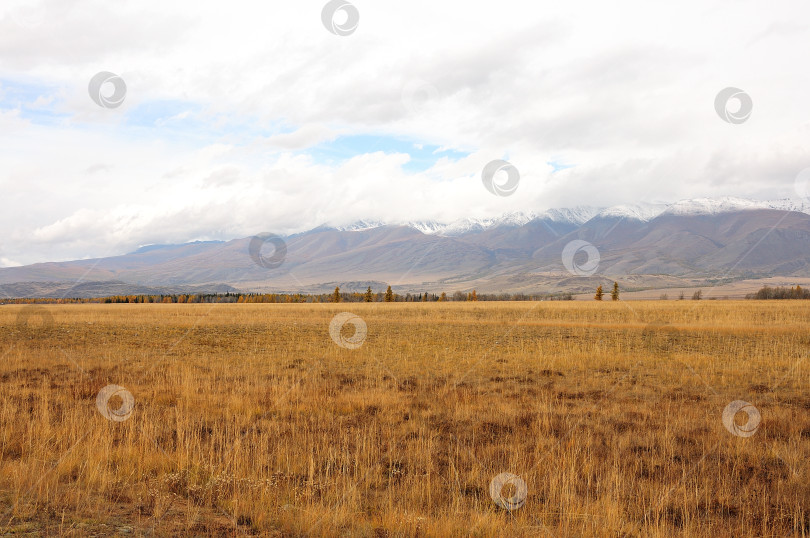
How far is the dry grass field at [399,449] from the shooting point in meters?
5.53

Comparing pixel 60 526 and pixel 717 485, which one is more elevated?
pixel 60 526

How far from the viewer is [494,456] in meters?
7.80

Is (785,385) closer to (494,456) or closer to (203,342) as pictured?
(494,456)

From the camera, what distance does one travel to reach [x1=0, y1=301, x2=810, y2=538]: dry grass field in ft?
18.1

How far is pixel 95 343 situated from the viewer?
77.6ft

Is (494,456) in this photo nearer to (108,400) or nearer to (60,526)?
(60,526)

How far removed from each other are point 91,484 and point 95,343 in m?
20.7

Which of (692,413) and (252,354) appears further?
(252,354)

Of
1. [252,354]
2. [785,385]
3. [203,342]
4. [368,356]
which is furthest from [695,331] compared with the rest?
[203,342]

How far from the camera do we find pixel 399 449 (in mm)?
8062

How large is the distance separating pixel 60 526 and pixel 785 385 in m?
17.0

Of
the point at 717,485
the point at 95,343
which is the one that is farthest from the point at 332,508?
the point at 95,343

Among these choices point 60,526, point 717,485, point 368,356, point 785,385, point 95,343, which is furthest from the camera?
point 95,343

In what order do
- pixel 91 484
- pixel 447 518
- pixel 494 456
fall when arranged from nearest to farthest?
pixel 447 518, pixel 91 484, pixel 494 456
